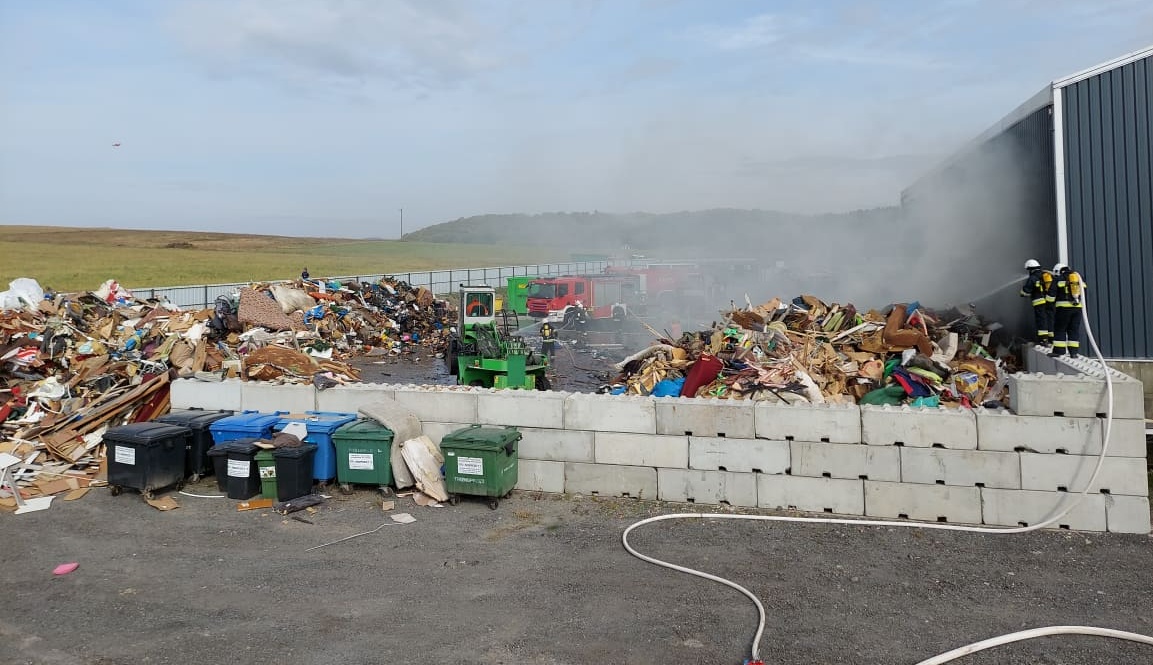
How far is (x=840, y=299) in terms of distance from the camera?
21703mm

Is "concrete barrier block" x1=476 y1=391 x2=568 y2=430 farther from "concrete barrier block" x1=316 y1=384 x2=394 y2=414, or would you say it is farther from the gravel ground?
"concrete barrier block" x1=316 y1=384 x2=394 y2=414

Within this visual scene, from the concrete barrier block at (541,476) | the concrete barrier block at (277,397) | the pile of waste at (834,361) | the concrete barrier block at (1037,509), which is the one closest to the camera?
the concrete barrier block at (1037,509)

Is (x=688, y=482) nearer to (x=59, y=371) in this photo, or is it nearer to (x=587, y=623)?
(x=587, y=623)

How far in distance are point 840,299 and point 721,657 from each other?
62.3ft

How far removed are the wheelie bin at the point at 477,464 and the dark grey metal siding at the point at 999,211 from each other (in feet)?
28.3

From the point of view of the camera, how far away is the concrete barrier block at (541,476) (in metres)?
→ 7.67

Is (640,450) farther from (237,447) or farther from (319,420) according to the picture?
(237,447)

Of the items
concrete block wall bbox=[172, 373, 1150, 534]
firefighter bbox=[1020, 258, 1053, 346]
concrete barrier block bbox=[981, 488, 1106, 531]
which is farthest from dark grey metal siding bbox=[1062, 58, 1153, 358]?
concrete barrier block bbox=[981, 488, 1106, 531]

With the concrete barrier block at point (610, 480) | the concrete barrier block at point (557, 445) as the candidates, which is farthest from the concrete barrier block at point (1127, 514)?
the concrete barrier block at point (557, 445)

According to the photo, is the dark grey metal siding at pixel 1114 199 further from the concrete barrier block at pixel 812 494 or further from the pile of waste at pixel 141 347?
the pile of waste at pixel 141 347

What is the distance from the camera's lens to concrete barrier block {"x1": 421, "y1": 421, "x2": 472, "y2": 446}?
7961 millimetres

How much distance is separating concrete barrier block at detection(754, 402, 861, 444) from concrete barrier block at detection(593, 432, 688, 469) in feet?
2.75

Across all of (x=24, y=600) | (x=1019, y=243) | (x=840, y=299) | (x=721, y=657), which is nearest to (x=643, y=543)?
(x=721, y=657)

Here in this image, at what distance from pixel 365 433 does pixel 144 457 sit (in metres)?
2.40
